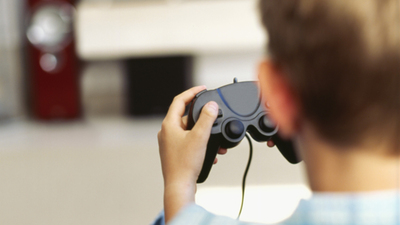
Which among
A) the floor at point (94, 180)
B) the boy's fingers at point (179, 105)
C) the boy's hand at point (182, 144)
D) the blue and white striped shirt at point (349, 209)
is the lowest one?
the floor at point (94, 180)

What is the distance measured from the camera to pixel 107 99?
4.87 feet

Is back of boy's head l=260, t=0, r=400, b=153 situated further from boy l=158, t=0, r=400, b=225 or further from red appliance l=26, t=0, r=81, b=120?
red appliance l=26, t=0, r=81, b=120

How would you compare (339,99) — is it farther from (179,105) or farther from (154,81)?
(154,81)

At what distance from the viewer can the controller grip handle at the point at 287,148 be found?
13.0 inches

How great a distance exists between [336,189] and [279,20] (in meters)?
0.09

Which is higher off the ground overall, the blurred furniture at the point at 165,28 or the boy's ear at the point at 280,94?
the blurred furniture at the point at 165,28

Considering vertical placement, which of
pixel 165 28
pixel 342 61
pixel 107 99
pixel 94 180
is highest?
pixel 165 28

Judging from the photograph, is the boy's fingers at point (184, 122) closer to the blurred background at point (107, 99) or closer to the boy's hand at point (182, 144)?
the boy's hand at point (182, 144)

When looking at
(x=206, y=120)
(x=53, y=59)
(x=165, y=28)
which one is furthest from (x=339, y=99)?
(x=53, y=59)

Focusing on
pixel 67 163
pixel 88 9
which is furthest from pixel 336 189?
pixel 88 9

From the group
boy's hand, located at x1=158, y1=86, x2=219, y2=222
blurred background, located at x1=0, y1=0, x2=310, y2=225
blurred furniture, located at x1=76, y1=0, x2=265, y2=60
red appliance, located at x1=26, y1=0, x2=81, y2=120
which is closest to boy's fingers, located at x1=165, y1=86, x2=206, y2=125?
boy's hand, located at x1=158, y1=86, x2=219, y2=222

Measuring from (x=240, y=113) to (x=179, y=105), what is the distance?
5 centimetres

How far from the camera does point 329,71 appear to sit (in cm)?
20

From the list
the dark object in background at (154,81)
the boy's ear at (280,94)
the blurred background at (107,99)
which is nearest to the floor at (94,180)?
the blurred background at (107,99)
